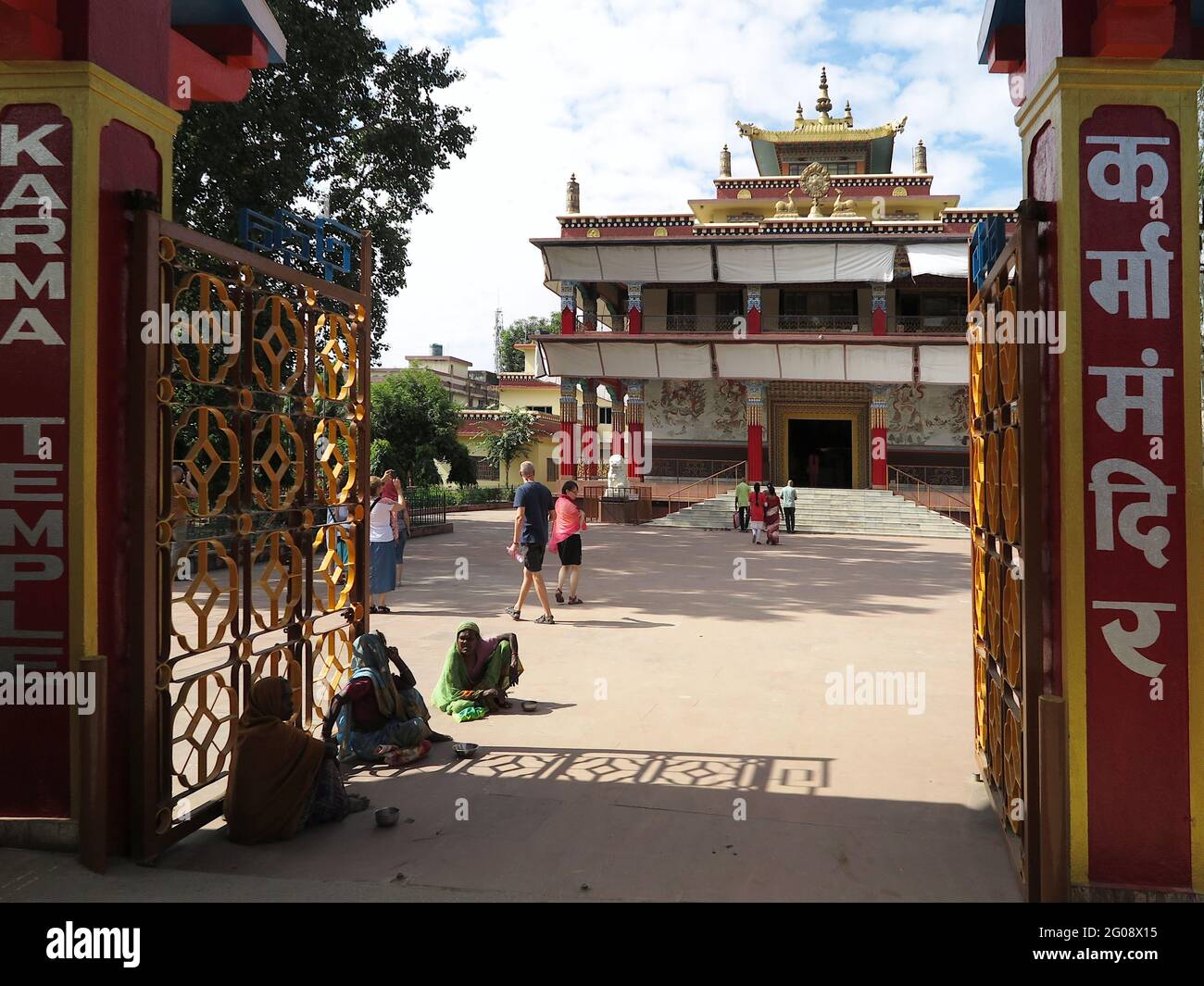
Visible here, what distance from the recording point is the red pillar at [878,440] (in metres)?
25.3

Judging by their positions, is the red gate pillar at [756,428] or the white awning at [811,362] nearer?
the white awning at [811,362]

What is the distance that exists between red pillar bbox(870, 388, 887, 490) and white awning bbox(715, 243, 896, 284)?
3.49 metres

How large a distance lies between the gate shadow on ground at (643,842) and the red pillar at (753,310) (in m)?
22.6

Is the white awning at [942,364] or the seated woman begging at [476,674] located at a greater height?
the white awning at [942,364]

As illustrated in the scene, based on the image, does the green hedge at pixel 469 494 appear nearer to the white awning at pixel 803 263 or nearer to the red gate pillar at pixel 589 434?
the red gate pillar at pixel 589 434

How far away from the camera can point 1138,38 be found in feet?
10.2

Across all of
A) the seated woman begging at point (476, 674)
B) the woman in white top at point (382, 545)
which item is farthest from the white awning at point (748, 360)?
the seated woman begging at point (476, 674)

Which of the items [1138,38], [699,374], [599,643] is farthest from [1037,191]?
[699,374]

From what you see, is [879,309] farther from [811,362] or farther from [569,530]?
[569,530]

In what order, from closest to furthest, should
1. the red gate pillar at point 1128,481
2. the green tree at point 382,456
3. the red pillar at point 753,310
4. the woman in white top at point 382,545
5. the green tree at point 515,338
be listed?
1. the red gate pillar at point 1128,481
2. the woman in white top at point 382,545
3. the green tree at point 382,456
4. the red pillar at point 753,310
5. the green tree at point 515,338

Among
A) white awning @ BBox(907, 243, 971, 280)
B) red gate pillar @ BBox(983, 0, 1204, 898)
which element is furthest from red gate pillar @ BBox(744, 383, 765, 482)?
red gate pillar @ BBox(983, 0, 1204, 898)

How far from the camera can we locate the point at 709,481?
2616cm
